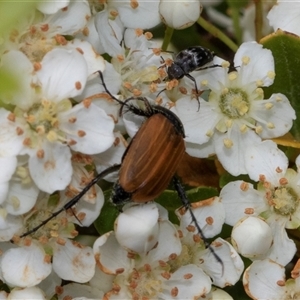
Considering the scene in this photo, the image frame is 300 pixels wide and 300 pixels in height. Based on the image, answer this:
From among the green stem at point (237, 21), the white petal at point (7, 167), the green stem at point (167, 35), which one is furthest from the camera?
the green stem at point (237, 21)

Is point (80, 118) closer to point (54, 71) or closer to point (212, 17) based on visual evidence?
point (54, 71)

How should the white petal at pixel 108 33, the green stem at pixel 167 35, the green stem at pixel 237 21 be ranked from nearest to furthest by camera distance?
the white petal at pixel 108 33, the green stem at pixel 167 35, the green stem at pixel 237 21

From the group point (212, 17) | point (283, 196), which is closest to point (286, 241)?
point (283, 196)

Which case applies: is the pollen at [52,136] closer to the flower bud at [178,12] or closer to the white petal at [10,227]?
the white petal at [10,227]

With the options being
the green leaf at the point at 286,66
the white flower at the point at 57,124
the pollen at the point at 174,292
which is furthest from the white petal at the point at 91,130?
the green leaf at the point at 286,66

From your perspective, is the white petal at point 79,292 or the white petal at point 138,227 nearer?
the white petal at point 138,227

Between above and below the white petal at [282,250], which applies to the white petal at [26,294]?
above

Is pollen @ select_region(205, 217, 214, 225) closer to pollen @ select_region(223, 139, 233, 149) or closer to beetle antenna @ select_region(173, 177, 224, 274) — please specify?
beetle antenna @ select_region(173, 177, 224, 274)
